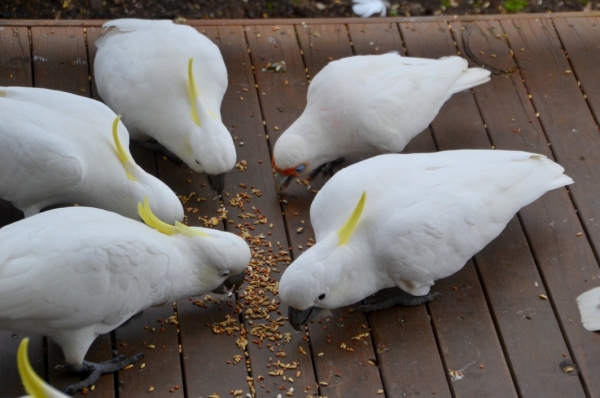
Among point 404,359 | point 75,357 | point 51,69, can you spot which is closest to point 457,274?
point 404,359

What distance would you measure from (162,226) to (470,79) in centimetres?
184

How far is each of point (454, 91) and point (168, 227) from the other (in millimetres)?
1696

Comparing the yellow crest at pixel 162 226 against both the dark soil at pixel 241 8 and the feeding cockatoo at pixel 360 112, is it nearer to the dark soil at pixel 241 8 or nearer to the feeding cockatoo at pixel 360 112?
the feeding cockatoo at pixel 360 112

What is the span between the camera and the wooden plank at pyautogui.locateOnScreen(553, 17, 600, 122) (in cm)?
415

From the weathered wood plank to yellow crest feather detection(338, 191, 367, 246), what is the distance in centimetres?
48

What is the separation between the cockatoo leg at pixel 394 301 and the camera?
319 cm

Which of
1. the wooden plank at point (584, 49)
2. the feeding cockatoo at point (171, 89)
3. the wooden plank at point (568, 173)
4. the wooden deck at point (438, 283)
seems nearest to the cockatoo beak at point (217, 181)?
the feeding cockatoo at point (171, 89)

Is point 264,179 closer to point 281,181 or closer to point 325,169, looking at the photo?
point 281,181

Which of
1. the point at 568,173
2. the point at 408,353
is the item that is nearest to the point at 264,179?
the point at 408,353

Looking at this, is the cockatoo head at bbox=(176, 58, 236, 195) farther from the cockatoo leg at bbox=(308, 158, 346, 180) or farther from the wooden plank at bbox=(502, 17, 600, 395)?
the wooden plank at bbox=(502, 17, 600, 395)

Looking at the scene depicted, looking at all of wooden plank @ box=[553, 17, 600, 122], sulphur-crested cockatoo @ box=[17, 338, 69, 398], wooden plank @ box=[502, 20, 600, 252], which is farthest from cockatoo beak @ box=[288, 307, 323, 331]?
wooden plank @ box=[553, 17, 600, 122]

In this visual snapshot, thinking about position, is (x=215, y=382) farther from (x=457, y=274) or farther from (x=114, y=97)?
(x=114, y=97)

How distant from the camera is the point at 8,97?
3.24 m

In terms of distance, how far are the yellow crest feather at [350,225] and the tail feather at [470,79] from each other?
1.20m
